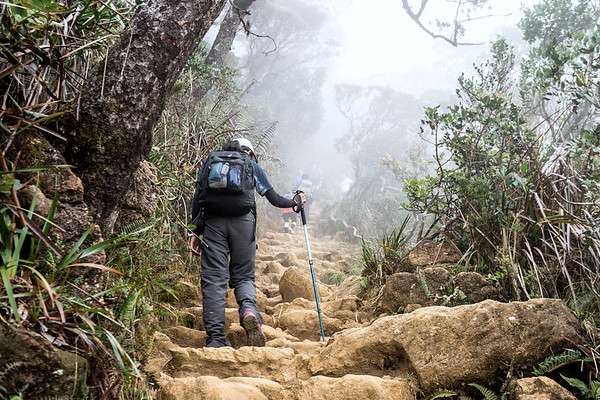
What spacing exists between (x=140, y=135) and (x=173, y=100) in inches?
135

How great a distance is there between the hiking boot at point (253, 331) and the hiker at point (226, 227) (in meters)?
0.12

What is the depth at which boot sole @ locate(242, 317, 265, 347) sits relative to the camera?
12.1 ft

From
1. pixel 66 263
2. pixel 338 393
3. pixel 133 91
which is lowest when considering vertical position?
pixel 338 393

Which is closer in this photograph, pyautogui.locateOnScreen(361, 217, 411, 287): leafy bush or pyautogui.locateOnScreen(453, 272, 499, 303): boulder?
pyautogui.locateOnScreen(453, 272, 499, 303): boulder

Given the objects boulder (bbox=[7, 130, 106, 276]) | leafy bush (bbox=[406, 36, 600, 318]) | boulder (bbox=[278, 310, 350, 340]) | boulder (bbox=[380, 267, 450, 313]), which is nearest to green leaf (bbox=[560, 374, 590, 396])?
leafy bush (bbox=[406, 36, 600, 318])

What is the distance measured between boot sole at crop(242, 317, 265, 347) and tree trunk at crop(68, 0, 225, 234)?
4.47 feet

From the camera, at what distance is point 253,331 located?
146 inches

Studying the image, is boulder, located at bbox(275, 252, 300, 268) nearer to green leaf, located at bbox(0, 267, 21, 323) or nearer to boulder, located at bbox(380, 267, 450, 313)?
boulder, located at bbox(380, 267, 450, 313)

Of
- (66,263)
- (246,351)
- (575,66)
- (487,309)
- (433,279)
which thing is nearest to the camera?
(66,263)

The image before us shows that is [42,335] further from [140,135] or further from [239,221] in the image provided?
[239,221]

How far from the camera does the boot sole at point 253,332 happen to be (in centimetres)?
368

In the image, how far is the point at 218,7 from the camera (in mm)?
3135

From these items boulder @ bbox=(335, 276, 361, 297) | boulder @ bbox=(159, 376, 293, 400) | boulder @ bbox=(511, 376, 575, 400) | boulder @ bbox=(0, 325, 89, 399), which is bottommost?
boulder @ bbox=(511, 376, 575, 400)

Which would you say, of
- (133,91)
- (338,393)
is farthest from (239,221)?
(338,393)
